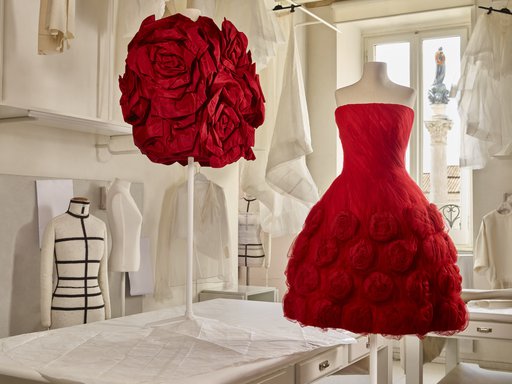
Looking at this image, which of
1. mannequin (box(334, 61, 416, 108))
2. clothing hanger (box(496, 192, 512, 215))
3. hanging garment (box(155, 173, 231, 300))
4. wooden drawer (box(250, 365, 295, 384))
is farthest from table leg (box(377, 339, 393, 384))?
clothing hanger (box(496, 192, 512, 215))

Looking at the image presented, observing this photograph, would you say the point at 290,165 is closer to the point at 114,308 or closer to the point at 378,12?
the point at 114,308

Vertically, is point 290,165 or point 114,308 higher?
point 290,165

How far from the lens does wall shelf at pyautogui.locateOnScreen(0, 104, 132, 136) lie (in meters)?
2.21

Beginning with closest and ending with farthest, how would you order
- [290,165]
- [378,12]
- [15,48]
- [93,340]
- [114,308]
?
[93,340]
[15,48]
[114,308]
[290,165]
[378,12]

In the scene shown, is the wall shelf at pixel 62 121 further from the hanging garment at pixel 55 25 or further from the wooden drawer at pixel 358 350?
the wooden drawer at pixel 358 350

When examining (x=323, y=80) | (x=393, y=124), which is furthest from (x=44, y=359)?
(x=323, y=80)

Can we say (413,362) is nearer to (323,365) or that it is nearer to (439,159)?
(323,365)

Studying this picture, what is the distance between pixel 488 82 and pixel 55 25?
2952 mm

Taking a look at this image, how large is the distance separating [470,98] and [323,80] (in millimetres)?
1688

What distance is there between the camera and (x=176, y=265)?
3287mm

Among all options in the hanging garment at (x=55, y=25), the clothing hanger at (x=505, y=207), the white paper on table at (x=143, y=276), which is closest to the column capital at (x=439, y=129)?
the clothing hanger at (x=505, y=207)

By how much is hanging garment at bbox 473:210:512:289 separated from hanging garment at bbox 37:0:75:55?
3.31 m

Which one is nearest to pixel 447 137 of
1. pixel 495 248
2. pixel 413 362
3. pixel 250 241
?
pixel 495 248

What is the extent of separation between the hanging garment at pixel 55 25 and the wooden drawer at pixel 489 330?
2.21 meters
